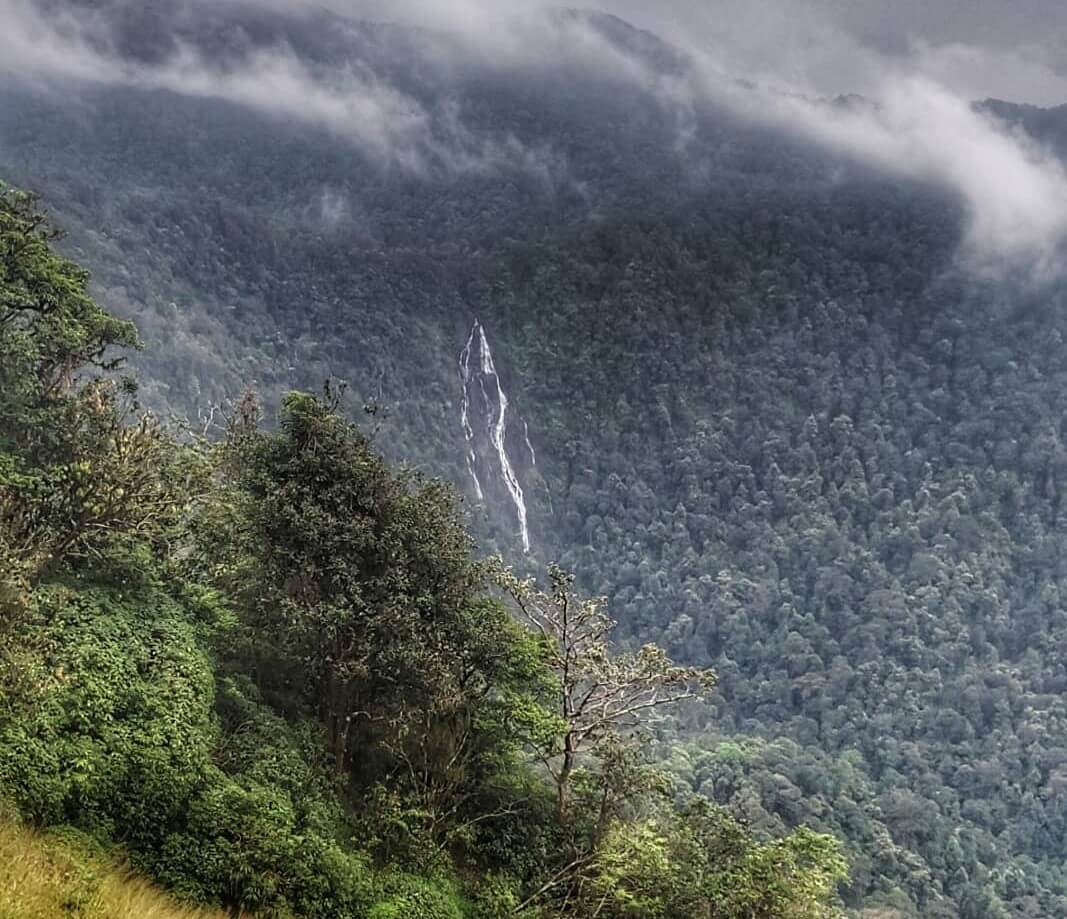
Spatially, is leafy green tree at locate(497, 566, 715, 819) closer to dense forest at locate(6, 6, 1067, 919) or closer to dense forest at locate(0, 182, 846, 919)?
dense forest at locate(0, 182, 846, 919)

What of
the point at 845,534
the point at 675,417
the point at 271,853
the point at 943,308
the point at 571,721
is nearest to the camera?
the point at 271,853

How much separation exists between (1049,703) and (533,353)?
6030cm

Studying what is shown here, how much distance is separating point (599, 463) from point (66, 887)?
7543 cm

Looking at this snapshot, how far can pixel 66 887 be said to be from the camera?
4641 millimetres

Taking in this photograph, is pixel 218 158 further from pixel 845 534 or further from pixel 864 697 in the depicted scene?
pixel 864 697

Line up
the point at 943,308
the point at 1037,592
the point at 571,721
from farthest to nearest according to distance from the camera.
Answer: the point at 943,308
the point at 1037,592
the point at 571,721

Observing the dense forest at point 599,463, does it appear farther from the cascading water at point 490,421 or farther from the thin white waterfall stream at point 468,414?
the cascading water at point 490,421

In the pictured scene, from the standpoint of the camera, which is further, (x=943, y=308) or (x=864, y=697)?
(x=943, y=308)

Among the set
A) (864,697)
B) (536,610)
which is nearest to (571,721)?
(536,610)

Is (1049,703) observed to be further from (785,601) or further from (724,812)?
(724,812)

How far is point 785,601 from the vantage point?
58812 millimetres

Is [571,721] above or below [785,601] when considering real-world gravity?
above

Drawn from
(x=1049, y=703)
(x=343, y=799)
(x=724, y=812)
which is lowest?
(x=1049, y=703)

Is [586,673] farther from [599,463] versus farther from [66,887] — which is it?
[599,463]
